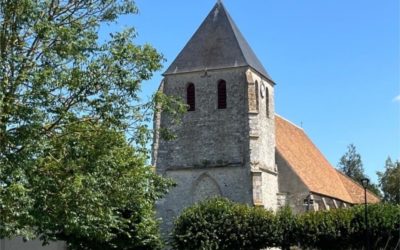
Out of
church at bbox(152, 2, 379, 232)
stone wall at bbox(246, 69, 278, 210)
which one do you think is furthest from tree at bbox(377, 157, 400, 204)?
stone wall at bbox(246, 69, 278, 210)

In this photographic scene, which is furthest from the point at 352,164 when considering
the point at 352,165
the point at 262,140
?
the point at 262,140

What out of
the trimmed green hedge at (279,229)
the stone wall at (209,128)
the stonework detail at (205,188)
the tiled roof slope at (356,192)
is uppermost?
the stone wall at (209,128)

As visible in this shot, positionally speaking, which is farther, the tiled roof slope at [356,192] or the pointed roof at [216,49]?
the tiled roof slope at [356,192]

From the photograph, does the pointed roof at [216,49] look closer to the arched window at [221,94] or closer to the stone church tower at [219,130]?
the stone church tower at [219,130]

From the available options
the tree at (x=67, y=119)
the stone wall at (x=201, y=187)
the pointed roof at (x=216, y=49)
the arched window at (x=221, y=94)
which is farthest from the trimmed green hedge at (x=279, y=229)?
the tree at (x=67, y=119)

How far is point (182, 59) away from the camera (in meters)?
31.9

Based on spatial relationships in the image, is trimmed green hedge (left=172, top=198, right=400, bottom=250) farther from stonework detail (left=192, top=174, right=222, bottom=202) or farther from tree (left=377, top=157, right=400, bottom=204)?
tree (left=377, top=157, right=400, bottom=204)

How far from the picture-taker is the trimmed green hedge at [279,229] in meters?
24.7

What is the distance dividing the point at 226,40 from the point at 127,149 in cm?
1988

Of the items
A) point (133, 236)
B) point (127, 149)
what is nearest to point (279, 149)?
point (133, 236)

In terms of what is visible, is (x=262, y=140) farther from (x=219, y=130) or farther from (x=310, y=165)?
(x=310, y=165)

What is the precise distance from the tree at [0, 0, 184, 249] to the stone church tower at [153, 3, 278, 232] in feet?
55.6

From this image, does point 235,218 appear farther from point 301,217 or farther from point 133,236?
point 133,236

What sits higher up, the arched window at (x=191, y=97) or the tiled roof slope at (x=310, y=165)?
the arched window at (x=191, y=97)
